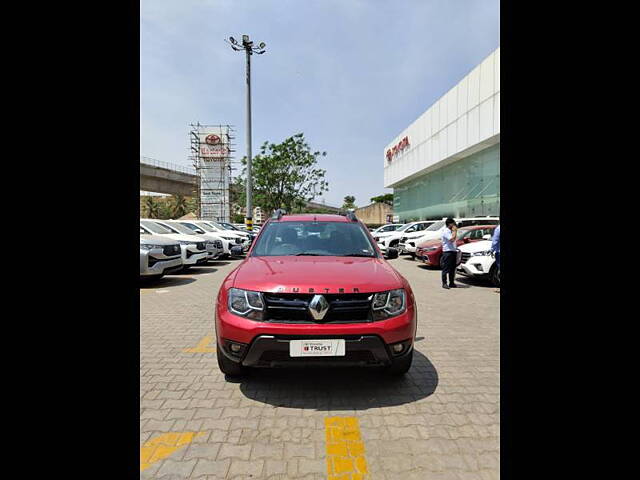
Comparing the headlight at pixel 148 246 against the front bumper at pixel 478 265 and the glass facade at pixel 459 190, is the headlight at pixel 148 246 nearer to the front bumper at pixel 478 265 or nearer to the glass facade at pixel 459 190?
the front bumper at pixel 478 265

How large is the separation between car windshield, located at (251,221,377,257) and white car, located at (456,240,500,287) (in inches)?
216

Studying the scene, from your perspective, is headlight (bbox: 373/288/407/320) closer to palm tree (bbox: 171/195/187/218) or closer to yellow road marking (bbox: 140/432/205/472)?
yellow road marking (bbox: 140/432/205/472)

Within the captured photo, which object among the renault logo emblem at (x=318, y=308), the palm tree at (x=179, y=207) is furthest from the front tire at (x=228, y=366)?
the palm tree at (x=179, y=207)

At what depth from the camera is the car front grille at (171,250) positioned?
888cm

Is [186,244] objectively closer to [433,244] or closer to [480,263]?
[433,244]

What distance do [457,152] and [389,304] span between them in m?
25.8

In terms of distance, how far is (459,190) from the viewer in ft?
89.6

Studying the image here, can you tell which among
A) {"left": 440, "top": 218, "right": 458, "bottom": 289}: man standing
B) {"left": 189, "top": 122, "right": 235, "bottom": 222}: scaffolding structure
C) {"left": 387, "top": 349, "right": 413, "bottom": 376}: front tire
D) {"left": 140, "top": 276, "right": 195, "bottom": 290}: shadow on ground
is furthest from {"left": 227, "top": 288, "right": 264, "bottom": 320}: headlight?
{"left": 189, "top": 122, "right": 235, "bottom": 222}: scaffolding structure

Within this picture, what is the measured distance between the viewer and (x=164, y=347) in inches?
172

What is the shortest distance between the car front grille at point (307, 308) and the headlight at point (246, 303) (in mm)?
64

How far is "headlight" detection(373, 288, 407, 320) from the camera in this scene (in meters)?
2.85
